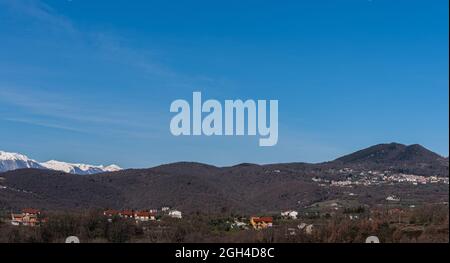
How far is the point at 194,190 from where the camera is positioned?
5722 cm

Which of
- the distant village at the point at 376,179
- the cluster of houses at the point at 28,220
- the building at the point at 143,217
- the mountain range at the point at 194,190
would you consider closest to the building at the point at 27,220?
the cluster of houses at the point at 28,220

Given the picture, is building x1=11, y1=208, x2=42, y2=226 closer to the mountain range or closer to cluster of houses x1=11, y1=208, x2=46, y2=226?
cluster of houses x1=11, y1=208, x2=46, y2=226

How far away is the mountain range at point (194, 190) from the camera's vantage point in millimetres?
51656

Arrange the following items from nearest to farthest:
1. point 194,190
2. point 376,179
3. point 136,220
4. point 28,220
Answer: point 28,220 → point 136,220 → point 194,190 → point 376,179

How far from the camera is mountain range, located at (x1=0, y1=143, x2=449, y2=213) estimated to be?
51656mm

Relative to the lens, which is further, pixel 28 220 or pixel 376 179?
pixel 376 179

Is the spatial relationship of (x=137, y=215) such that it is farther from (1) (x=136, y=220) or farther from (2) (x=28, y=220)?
(2) (x=28, y=220)

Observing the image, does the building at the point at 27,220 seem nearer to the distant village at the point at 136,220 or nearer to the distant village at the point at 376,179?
the distant village at the point at 136,220

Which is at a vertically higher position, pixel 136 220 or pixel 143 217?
pixel 136 220

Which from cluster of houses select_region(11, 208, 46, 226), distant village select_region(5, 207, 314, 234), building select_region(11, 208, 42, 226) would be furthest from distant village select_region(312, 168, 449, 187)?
cluster of houses select_region(11, 208, 46, 226)

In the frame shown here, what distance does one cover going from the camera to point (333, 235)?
19594 mm

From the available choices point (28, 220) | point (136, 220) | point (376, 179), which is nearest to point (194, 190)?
point (136, 220)
